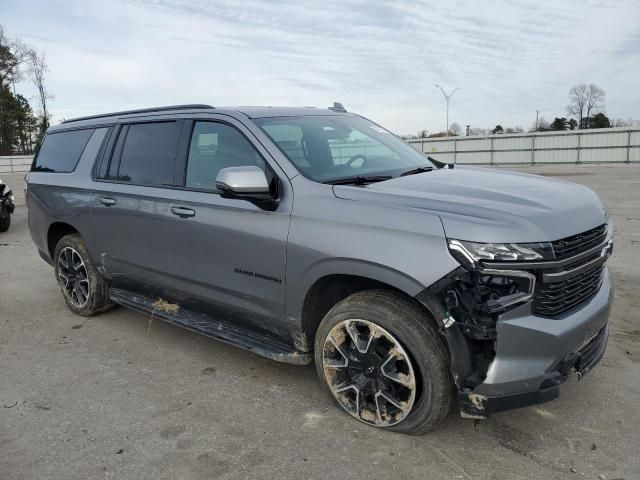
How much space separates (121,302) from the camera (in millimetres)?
4672

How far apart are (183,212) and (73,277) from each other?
2.06m

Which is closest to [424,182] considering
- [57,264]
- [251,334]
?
[251,334]


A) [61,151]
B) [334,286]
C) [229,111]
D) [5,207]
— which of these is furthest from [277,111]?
[5,207]

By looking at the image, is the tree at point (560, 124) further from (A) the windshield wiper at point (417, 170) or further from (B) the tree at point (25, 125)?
(A) the windshield wiper at point (417, 170)

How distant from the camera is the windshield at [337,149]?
3.46m

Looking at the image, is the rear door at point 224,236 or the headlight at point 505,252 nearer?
the headlight at point 505,252

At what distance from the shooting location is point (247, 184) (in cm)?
316

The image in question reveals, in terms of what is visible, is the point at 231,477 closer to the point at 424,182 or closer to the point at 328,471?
the point at 328,471

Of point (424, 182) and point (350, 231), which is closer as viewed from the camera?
point (350, 231)

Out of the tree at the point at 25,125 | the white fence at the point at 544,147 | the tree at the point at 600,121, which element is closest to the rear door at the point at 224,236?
the white fence at the point at 544,147

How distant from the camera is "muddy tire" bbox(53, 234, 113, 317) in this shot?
5.04m

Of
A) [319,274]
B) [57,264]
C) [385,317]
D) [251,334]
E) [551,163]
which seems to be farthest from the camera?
[551,163]

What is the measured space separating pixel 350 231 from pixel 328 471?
1.24 m

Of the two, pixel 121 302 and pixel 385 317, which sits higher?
pixel 385 317
